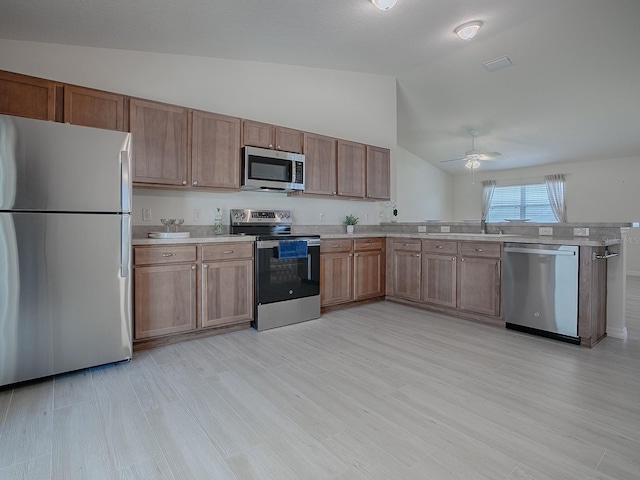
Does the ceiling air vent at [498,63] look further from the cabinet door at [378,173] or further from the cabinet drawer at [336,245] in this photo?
the cabinet drawer at [336,245]

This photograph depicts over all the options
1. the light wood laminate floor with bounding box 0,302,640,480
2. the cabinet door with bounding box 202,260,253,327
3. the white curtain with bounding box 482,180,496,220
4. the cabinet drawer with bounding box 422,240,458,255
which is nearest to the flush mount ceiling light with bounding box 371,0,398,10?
the cabinet drawer with bounding box 422,240,458,255

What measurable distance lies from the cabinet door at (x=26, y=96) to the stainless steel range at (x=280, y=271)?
179cm

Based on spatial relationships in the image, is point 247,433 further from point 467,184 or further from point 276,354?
point 467,184

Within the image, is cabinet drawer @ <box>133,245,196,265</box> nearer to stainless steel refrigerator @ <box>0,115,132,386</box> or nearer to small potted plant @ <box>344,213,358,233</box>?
stainless steel refrigerator @ <box>0,115,132,386</box>

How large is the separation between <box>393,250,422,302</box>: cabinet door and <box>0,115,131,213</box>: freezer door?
3.22 metres

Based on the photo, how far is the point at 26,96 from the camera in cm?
246

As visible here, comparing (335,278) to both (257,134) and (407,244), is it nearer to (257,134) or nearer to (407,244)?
(407,244)

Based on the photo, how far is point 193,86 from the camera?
3.50m

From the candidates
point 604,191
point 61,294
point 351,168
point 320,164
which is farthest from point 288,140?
point 604,191

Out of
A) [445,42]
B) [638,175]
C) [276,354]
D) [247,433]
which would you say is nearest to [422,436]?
[247,433]

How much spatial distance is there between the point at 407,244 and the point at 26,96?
157 inches

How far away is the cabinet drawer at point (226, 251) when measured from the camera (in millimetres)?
3070

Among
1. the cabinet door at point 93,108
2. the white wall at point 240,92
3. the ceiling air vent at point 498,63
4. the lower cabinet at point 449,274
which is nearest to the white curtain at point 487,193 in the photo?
the white wall at point 240,92

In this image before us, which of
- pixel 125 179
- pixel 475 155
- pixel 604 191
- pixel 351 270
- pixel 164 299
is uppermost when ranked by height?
pixel 475 155
